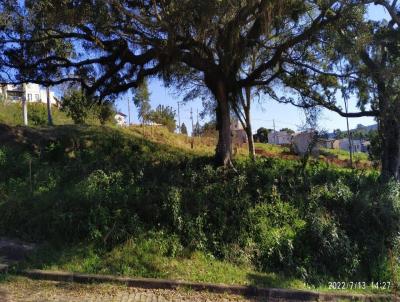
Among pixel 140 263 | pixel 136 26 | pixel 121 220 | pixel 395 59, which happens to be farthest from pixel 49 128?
pixel 395 59

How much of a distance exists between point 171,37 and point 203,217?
358cm

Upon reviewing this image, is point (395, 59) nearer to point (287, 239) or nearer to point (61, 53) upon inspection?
point (287, 239)

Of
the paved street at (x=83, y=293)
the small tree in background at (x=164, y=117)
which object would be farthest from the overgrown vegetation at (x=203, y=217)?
the small tree in background at (x=164, y=117)

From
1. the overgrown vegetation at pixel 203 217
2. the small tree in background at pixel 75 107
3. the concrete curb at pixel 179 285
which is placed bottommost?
the concrete curb at pixel 179 285

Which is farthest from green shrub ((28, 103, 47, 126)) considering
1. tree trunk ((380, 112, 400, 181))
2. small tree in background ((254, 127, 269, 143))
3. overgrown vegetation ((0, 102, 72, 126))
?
small tree in background ((254, 127, 269, 143))

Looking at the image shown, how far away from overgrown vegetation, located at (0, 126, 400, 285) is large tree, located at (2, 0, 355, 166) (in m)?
2.12

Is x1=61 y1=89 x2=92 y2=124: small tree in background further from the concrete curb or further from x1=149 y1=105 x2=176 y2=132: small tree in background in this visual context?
the concrete curb

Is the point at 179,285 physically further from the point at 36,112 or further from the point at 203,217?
the point at 36,112

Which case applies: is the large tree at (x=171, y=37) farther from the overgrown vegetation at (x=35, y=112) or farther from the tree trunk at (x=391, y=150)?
the overgrown vegetation at (x=35, y=112)

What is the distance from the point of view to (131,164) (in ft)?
37.4

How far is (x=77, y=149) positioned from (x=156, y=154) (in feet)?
7.41

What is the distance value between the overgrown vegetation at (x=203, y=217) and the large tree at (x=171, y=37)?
2119 millimetres

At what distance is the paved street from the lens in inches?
229

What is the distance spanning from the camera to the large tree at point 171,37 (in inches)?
317
